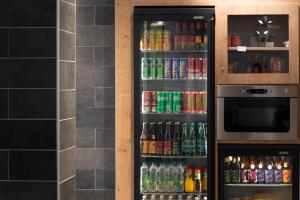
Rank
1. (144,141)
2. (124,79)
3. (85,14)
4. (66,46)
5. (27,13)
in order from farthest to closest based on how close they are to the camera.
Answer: (85,14) → (144,141) → (124,79) → (66,46) → (27,13)

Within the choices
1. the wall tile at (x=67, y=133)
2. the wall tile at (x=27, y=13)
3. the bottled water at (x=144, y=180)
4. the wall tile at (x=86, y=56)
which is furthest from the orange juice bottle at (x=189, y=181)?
the wall tile at (x=27, y=13)

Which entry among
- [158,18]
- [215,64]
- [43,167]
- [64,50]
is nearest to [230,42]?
[215,64]

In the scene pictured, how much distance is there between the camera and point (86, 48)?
5.79m

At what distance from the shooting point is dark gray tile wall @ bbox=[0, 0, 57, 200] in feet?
16.7

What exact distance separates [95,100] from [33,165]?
94 centimetres

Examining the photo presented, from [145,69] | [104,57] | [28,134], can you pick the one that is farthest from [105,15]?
[28,134]

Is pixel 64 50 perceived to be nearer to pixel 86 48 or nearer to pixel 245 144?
pixel 86 48

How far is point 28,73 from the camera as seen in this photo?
511 centimetres

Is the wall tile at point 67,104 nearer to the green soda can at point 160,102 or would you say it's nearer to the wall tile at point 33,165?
the wall tile at point 33,165

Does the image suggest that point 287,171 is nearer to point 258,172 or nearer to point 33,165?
point 258,172

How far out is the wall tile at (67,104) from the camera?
5230 mm

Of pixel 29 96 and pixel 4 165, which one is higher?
pixel 29 96

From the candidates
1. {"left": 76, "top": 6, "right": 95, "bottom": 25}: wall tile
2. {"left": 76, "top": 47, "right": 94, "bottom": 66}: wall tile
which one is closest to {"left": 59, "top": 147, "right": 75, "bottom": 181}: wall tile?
{"left": 76, "top": 47, "right": 94, "bottom": 66}: wall tile

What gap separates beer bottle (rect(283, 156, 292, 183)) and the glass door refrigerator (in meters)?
0.64
